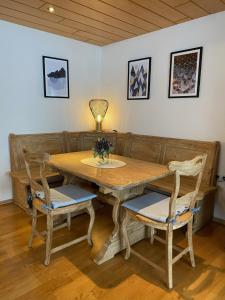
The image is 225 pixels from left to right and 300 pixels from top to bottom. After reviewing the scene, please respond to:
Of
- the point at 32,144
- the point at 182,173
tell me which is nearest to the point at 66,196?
the point at 182,173

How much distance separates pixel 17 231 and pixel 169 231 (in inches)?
63.6

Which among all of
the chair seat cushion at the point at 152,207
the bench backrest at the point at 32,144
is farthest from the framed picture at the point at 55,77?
the chair seat cushion at the point at 152,207

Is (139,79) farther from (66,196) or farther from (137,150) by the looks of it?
(66,196)

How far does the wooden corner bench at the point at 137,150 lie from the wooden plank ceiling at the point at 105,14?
4.61ft

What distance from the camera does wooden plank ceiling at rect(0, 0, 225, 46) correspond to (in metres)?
2.22

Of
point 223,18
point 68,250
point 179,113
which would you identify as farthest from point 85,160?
point 223,18

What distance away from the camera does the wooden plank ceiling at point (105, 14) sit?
87.4 inches

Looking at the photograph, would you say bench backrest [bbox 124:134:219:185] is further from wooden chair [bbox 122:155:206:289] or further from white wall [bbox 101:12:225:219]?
wooden chair [bbox 122:155:206:289]

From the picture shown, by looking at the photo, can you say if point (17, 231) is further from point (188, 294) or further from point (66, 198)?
point (188, 294)

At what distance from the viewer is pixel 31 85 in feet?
10.0

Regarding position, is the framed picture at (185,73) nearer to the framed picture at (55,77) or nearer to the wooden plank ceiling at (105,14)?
the wooden plank ceiling at (105,14)

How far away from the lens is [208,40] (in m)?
2.51

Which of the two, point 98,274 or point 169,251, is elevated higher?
point 169,251

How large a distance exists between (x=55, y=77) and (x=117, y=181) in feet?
7.40
